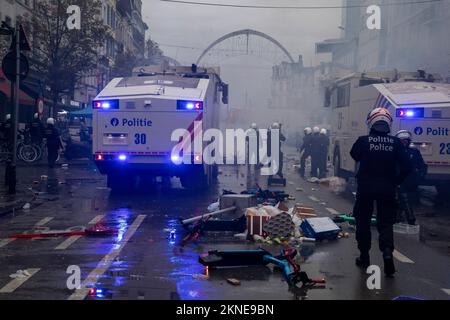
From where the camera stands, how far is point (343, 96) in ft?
60.8

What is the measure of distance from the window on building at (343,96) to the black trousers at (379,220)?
11.0m

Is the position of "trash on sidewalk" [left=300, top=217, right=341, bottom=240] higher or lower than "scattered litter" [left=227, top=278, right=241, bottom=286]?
higher

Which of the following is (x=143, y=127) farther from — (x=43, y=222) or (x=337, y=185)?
(x=337, y=185)

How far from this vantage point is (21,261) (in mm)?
7152

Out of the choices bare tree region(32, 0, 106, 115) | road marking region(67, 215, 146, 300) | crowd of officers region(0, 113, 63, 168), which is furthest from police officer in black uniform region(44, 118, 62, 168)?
road marking region(67, 215, 146, 300)

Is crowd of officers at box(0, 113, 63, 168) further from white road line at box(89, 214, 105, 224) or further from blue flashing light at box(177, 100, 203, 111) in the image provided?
white road line at box(89, 214, 105, 224)

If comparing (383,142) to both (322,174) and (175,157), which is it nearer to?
(175,157)

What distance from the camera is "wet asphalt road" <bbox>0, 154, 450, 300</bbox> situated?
5910mm

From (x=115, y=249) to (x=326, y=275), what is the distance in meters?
2.83

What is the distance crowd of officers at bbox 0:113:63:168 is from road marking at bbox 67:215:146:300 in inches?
447

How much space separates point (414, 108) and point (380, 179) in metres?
7.16

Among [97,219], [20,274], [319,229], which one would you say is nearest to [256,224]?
[319,229]

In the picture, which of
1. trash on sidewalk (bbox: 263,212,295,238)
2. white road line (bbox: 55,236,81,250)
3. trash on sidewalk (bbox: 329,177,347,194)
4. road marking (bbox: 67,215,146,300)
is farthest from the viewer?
trash on sidewalk (bbox: 329,177,347,194)

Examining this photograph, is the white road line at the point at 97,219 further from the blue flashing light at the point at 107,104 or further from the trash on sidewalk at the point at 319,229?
the trash on sidewalk at the point at 319,229
